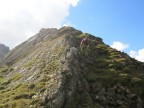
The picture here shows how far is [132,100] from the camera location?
64750mm

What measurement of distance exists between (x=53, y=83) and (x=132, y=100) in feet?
56.3

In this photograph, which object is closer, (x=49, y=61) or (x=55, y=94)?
(x=55, y=94)

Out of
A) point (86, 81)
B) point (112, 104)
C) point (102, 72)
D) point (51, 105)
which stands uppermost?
point (102, 72)

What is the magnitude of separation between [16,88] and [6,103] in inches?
336

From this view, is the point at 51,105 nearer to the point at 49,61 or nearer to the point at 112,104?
the point at 112,104

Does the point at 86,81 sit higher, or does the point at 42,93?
the point at 86,81

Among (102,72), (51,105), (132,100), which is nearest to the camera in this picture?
(51,105)

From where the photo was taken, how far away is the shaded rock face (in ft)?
195

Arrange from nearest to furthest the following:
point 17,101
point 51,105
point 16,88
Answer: point 51,105 → point 17,101 → point 16,88

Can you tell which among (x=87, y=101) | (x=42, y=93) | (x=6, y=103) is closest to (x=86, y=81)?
(x=87, y=101)

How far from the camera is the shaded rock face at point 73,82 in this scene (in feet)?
195

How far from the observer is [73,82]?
6438cm

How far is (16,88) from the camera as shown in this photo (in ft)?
227

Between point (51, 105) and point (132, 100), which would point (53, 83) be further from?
point (132, 100)
